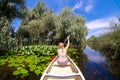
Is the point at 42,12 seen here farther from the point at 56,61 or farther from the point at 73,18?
the point at 56,61

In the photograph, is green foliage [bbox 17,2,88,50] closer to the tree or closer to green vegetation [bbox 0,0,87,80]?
green vegetation [bbox 0,0,87,80]

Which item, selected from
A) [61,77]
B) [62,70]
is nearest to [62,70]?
[62,70]

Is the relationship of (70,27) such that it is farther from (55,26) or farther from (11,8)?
(11,8)

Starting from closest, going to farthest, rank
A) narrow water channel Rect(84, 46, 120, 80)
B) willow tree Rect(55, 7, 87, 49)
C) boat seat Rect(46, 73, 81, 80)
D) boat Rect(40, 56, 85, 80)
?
boat seat Rect(46, 73, 81, 80) → boat Rect(40, 56, 85, 80) → narrow water channel Rect(84, 46, 120, 80) → willow tree Rect(55, 7, 87, 49)

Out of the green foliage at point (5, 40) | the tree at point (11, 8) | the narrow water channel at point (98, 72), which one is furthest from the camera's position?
the tree at point (11, 8)

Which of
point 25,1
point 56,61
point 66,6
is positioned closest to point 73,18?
point 66,6

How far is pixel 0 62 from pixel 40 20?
30.9 metres

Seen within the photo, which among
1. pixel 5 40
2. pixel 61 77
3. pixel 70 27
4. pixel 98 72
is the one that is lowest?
pixel 98 72

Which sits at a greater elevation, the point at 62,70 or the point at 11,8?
the point at 11,8

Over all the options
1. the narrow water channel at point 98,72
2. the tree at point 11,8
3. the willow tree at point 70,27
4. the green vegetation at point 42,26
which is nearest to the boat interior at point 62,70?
the narrow water channel at point 98,72

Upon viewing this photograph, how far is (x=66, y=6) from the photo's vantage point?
45062 mm

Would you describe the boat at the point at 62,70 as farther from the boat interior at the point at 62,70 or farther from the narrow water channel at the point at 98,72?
the narrow water channel at the point at 98,72

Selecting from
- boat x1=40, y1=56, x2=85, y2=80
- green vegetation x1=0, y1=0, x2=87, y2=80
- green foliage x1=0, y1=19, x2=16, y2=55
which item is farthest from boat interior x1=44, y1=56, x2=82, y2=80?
green vegetation x1=0, y1=0, x2=87, y2=80

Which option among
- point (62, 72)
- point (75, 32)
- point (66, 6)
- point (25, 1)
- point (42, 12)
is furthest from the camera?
point (42, 12)
